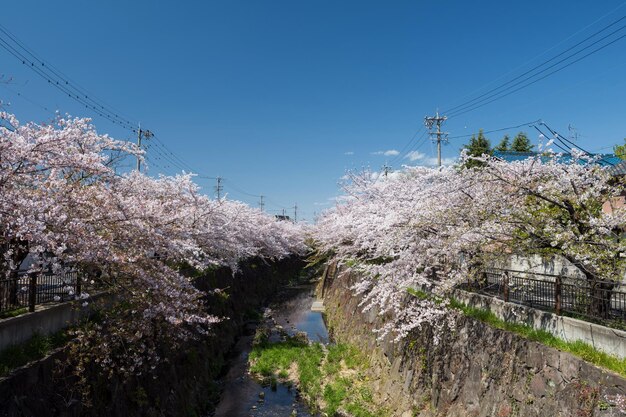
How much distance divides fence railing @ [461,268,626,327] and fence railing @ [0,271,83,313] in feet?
36.2

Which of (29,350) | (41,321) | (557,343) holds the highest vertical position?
(41,321)

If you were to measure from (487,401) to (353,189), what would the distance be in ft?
53.0

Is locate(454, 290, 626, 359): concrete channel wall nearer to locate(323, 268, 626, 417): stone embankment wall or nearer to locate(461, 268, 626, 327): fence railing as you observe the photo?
locate(461, 268, 626, 327): fence railing

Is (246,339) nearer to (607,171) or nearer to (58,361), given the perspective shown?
(58,361)

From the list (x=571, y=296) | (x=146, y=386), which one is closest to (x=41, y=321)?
(x=146, y=386)

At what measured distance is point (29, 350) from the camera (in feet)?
28.0

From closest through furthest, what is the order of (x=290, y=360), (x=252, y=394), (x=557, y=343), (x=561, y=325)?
(x=557, y=343) < (x=561, y=325) < (x=252, y=394) < (x=290, y=360)

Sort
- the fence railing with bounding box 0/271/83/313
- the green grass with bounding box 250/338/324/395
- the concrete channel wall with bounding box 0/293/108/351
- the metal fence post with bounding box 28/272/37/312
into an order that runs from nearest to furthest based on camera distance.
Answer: the concrete channel wall with bounding box 0/293/108/351, the fence railing with bounding box 0/271/83/313, the metal fence post with bounding box 28/272/37/312, the green grass with bounding box 250/338/324/395

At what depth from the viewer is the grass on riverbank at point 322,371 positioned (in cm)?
1477

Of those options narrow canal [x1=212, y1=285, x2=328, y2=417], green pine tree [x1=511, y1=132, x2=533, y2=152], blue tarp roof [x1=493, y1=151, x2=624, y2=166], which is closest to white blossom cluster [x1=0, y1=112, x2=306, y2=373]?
narrow canal [x1=212, y1=285, x2=328, y2=417]

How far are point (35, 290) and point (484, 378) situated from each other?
11021 mm

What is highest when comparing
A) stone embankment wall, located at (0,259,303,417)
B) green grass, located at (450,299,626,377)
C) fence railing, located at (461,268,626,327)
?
fence railing, located at (461,268,626,327)

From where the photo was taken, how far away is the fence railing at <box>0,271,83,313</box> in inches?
363

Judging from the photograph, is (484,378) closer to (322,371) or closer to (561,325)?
(561,325)
